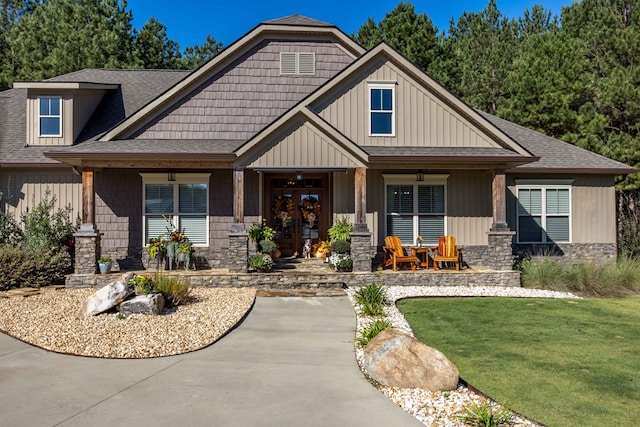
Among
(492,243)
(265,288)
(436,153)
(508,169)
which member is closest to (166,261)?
(265,288)

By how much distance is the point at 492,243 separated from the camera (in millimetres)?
12734

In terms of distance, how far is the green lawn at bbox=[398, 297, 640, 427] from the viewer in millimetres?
4745

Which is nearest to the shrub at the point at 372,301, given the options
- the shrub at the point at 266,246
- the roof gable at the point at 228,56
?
the shrub at the point at 266,246

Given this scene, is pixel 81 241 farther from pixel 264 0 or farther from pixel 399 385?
pixel 264 0

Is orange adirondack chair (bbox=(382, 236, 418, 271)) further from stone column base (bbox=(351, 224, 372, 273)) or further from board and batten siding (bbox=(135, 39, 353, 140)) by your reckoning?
board and batten siding (bbox=(135, 39, 353, 140))

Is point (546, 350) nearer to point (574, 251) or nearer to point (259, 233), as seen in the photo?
point (259, 233)

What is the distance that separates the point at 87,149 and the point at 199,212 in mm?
3515

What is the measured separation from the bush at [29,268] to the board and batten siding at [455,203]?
786cm

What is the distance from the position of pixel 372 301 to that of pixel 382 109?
6854 mm

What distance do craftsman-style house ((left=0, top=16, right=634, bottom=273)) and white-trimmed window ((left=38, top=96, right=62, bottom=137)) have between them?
1.5 inches

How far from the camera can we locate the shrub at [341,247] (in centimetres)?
1236

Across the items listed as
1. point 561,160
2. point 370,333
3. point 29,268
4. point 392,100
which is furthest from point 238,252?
point 561,160

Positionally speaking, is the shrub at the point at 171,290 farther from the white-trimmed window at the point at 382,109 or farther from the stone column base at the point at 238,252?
the white-trimmed window at the point at 382,109

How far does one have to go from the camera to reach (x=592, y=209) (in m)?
14.8
